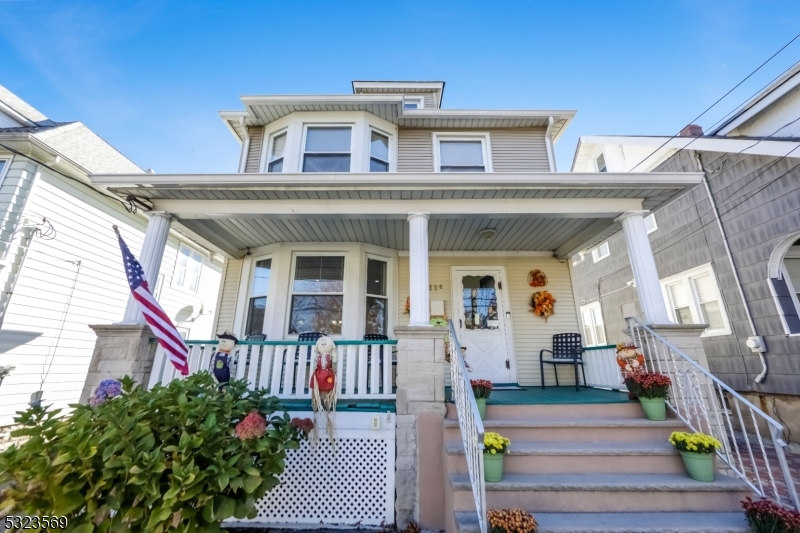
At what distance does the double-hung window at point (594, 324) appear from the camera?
10.0m

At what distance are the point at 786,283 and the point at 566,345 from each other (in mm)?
3954

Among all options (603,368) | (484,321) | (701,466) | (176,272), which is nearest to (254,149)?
(176,272)

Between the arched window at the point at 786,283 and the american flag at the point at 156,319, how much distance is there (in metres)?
8.86

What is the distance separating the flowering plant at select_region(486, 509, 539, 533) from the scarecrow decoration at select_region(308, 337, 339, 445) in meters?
1.79

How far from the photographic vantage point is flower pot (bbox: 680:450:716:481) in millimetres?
2612

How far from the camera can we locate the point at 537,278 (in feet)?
19.7

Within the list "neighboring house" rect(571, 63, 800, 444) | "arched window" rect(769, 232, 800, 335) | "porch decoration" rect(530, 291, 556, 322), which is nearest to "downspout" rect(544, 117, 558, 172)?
"neighboring house" rect(571, 63, 800, 444)

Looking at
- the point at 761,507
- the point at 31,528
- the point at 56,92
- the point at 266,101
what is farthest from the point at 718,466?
the point at 56,92

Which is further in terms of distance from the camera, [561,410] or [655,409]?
[561,410]

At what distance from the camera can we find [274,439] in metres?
2.59

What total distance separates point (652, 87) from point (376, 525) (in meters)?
9.08

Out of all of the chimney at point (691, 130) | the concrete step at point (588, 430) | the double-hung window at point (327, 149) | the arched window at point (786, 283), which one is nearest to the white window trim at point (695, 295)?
the arched window at point (786, 283)

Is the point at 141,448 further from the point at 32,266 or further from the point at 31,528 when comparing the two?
the point at 32,266

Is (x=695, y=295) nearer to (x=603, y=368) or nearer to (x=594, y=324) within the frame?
(x=594, y=324)
